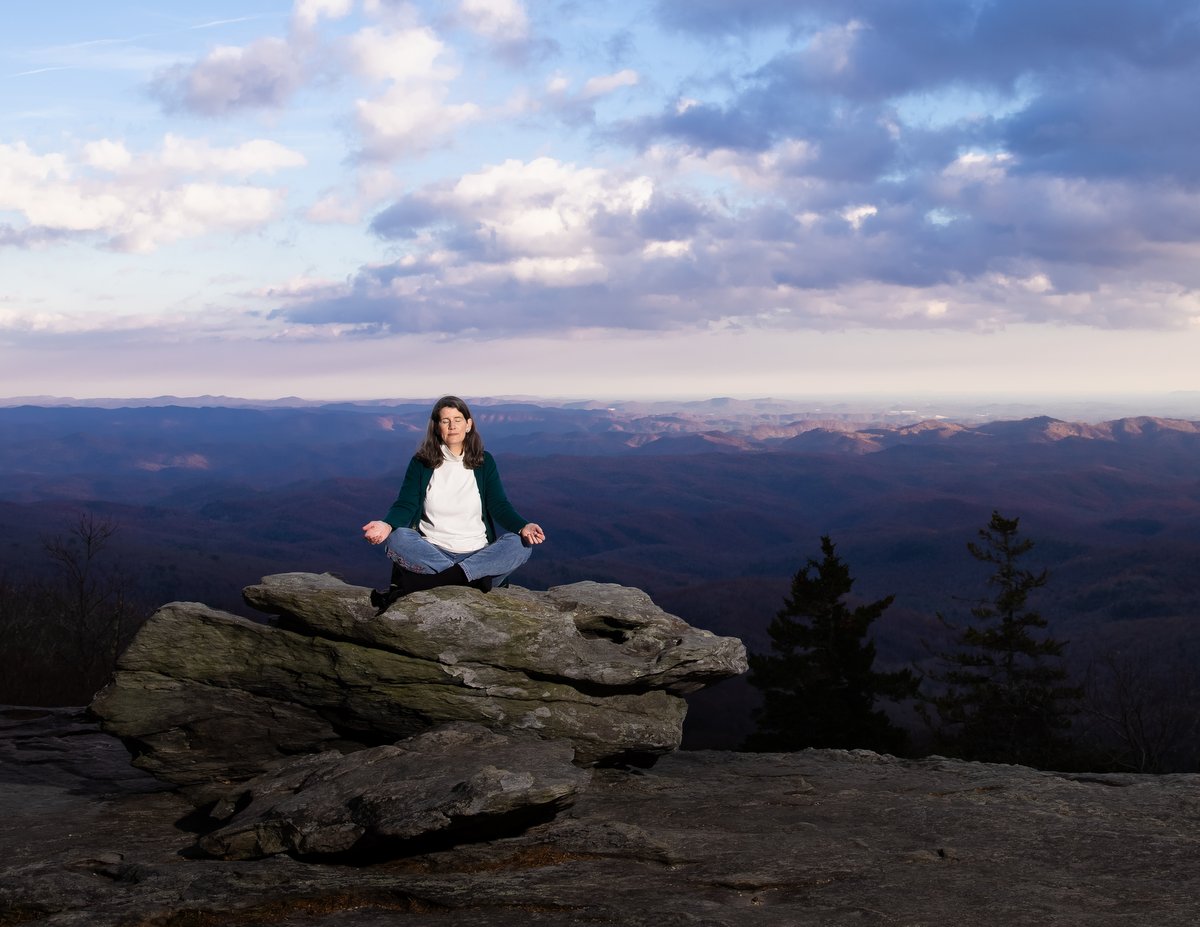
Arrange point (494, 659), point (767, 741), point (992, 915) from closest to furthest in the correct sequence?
1. point (992, 915)
2. point (494, 659)
3. point (767, 741)

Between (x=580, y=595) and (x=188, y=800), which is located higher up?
(x=580, y=595)

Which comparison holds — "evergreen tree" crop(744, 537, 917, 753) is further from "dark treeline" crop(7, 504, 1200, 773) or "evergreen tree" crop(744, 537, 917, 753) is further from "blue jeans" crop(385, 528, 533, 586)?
"blue jeans" crop(385, 528, 533, 586)

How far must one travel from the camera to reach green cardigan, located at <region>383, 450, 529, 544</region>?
47.4 ft

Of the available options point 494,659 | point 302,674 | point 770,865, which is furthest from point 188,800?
point 770,865

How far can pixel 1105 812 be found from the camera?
46.0 feet

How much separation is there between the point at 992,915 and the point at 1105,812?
537 cm

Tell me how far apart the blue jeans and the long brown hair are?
1249mm

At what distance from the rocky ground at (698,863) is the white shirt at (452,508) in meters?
4.55

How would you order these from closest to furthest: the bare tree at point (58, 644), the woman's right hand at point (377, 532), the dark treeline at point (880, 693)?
the woman's right hand at point (377, 532)
the dark treeline at point (880, 693)
the bare tree at point (58, 644)

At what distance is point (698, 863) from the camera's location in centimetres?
1171

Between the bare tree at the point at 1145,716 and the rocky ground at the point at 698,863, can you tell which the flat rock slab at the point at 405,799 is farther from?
the bare tree at the point at 1145,716

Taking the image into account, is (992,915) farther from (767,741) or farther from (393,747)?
(767,741)

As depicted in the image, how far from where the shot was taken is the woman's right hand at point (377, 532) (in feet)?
44.3

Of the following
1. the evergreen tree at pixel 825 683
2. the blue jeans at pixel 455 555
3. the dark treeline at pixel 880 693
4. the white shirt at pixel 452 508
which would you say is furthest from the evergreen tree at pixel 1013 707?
the white shirt at pixel 452 508
